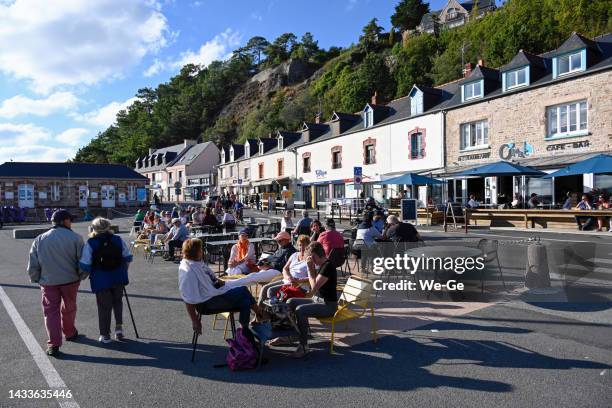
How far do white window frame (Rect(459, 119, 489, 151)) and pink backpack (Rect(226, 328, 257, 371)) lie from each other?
22119 mm

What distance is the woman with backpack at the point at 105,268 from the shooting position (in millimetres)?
5406

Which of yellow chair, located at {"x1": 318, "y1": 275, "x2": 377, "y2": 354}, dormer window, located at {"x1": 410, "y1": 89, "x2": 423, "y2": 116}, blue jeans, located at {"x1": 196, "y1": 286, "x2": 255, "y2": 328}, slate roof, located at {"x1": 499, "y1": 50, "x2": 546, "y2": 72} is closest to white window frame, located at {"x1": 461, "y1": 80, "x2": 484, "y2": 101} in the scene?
slate roof, located at {"x1": 499, "y1": 50, "x2": 546, "y2": 72}

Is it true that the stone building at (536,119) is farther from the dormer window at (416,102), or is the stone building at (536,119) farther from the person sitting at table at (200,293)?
the person sitting at table at (200,293)

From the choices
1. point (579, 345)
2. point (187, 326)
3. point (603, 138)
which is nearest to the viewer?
point (579, 345)

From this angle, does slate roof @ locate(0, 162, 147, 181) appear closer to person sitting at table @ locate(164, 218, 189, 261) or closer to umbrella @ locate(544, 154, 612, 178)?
person sitting at table @ locate(164, 218, 189, 261)

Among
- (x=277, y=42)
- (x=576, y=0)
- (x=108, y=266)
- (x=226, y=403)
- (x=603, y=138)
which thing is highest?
(x=277, y=42)

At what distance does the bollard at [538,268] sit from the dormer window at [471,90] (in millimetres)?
18669

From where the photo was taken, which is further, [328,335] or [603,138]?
[603,138]

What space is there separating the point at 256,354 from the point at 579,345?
3.72 metres

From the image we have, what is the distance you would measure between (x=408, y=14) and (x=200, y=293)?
2987 inches

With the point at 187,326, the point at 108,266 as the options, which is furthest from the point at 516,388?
the point at 108,266

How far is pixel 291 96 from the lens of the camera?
3155 inches

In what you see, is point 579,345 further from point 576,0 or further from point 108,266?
point 576,0

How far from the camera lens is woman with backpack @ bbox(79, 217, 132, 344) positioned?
5.41 meters
